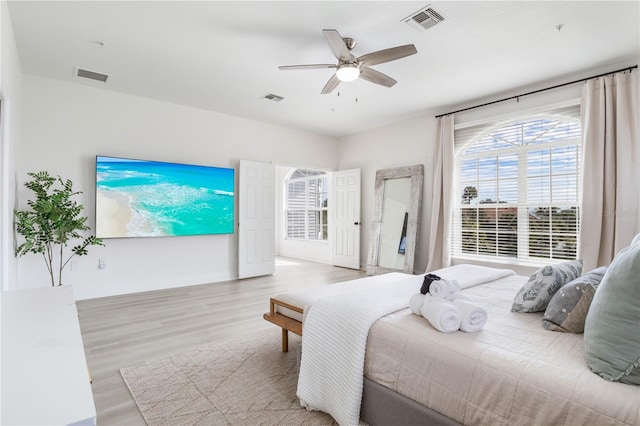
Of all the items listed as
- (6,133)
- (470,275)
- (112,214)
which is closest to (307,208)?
(112,214)

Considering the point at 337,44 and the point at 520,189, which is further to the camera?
the point at 520,189

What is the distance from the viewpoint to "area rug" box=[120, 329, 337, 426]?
1848mm

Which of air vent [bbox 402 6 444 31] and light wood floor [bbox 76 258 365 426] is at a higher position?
air vent [bbox 402 6 444 31]

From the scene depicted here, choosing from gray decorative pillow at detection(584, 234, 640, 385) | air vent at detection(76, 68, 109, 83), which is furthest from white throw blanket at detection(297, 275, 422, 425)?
air vent at detection(76, 68, 109, 83)

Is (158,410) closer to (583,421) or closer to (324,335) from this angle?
(324,335)

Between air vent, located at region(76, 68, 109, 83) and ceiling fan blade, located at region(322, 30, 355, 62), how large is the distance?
9.69 ft

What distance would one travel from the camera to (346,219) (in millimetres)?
6879

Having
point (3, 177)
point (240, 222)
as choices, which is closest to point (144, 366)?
point (3, 177)

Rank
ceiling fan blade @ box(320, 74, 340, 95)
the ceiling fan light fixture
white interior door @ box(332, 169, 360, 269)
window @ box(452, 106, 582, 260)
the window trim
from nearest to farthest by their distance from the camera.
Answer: the ceiling fan light fixture, ceiling fan blade @ box(320, 74, 340, 95), window @ box(452, 106, 582, 260), white interior door @ box(332, 169, 360, 269), the window trim

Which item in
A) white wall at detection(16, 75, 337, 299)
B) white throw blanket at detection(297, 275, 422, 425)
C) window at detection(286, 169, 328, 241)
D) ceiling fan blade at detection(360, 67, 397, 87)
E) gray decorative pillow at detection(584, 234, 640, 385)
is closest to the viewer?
gray decorative pillow at detection(584, 234, 640, 385)

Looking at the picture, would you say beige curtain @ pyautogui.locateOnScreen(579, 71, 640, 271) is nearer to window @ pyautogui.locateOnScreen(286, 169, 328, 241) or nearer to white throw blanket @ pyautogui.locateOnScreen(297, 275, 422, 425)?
white throw blanket @ pyautogui.locateOnScreen(297, 275, 422, 425)

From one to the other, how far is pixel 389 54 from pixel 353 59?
0.35 m

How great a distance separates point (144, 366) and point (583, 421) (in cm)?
259

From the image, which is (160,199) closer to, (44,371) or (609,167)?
(44,371)
